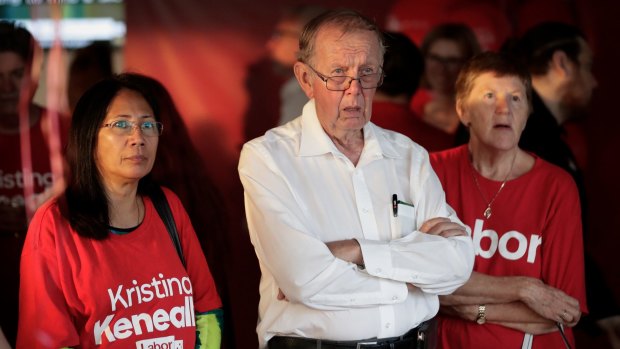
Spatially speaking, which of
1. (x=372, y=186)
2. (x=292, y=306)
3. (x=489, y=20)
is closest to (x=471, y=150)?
(x=372, y=186)

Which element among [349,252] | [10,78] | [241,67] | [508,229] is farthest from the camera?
[241,67]

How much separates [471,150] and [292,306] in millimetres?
1083

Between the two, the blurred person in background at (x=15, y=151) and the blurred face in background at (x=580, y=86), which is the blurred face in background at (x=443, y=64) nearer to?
the blurred face in background at (x=580, y=86)

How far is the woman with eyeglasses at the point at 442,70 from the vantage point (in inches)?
180

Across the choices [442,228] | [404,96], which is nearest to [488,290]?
[442,228]

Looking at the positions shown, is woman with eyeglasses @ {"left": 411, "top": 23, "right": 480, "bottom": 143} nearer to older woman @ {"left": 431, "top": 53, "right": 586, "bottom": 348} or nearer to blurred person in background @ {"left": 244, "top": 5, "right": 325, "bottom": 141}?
blurred person in background @ {"left": 244, "top": 5, "right": 325, "bottom": 141}

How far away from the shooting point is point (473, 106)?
11.0 ft

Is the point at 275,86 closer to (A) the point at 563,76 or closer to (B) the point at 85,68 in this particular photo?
(B) the point at 85,68

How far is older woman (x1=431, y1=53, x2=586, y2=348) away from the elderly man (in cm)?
32

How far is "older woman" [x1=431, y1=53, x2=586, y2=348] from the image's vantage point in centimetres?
311

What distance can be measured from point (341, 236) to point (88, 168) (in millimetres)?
824

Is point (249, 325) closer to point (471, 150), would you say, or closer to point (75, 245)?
point (471, 150)

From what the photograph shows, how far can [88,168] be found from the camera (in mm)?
2797

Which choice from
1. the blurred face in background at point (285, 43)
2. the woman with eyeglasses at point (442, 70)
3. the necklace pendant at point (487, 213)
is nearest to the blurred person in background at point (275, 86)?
the blurred face in background at point (285, 43)
